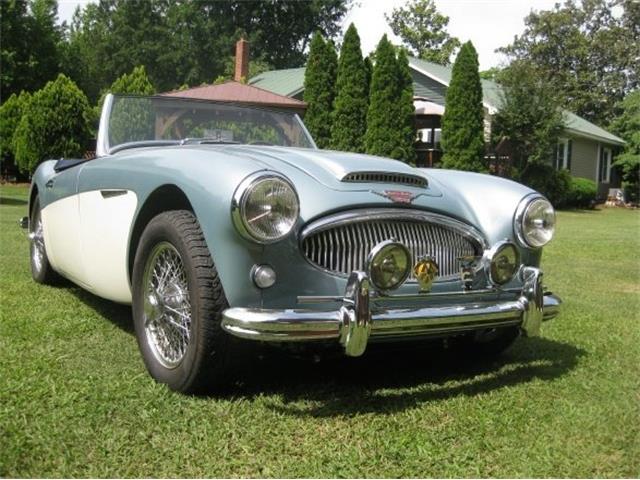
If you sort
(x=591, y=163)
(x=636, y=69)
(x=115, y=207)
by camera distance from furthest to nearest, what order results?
(x=636, y=69) < (x=591, y=163) < (x=115, y=207)

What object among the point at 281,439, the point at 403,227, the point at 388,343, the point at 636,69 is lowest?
the point at 281,439

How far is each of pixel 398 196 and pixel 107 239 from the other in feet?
4.98

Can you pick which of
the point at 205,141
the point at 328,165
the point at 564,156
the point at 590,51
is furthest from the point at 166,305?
the point at 590,51

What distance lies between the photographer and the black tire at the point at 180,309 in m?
2.55

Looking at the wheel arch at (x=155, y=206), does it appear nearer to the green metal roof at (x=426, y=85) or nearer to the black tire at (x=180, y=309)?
the black tire at (x=180, y=309)

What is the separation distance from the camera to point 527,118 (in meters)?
20.7

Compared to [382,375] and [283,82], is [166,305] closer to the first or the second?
[382,375]

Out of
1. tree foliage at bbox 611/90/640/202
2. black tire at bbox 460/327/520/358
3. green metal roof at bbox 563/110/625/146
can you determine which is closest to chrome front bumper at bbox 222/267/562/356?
black tire at bbox 460/327/520/358

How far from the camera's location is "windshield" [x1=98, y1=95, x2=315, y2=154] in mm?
4062

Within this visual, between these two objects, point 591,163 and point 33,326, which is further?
point 591,163

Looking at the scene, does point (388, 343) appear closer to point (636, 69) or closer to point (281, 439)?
point (281, 439)

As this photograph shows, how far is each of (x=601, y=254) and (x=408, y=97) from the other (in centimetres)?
1054

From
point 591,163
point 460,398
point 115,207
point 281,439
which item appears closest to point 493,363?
point 460,398

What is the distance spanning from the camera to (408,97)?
18.4m
